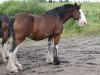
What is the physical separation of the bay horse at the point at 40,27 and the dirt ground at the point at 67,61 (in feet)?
1.33

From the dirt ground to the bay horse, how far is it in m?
0.41

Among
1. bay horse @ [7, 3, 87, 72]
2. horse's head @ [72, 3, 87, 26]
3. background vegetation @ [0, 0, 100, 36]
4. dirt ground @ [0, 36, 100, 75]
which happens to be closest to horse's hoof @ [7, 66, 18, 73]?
bay horse @ [7, 3, 87, 72]

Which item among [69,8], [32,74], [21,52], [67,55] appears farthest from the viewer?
[21,52]

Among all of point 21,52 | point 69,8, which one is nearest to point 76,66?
point 69,8

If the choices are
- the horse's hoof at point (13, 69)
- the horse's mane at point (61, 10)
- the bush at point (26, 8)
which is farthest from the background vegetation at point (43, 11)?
the horse's hoof at point (13, 69)

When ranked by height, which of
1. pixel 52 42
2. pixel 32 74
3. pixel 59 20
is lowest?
pixel 32 74

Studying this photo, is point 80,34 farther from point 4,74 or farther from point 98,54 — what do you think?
point 4,74

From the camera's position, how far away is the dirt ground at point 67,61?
33.6 feet

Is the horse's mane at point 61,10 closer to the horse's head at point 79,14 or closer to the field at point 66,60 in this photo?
the horse's head at point 79,14

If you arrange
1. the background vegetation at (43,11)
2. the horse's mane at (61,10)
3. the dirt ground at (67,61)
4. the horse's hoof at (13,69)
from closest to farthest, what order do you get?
the horse's hoof at (13,69)
the dirt ground at (67,61)
the horse's mane at (61,10)
the background vegetation at (43,11)

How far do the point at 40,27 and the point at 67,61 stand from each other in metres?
1.93

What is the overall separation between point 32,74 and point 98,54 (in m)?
4.47

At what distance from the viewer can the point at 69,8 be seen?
11859 mm

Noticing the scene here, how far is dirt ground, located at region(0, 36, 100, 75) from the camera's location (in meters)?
10.2
